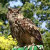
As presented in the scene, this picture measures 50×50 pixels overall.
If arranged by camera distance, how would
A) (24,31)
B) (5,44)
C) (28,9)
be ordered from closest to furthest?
(24,31), (5,44), (28,9)

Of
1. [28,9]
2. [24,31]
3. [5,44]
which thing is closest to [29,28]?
[24,31]

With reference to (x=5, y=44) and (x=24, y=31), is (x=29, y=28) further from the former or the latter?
(x=5, y=44)

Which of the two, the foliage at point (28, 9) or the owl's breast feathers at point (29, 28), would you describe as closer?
the owl's breast feathers at point (29, 28)

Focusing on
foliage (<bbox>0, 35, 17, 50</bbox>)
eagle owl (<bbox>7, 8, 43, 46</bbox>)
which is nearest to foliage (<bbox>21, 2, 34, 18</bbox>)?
foliage (<bbox>0, 35, 17, 50</bbox>)

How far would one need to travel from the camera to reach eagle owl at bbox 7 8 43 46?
5258mm

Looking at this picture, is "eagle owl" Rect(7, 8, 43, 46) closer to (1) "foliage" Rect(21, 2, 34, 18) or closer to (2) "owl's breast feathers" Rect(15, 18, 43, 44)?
(2) "owl's breast feathers" Rect(15, 18, 43, 44)

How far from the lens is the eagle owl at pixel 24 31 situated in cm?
526

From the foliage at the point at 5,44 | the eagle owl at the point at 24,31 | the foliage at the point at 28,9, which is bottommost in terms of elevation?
the foliage at the point at 5,44

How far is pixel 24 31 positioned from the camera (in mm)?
5262

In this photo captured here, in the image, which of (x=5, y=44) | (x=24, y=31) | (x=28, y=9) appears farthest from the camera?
(x=28, y=9)

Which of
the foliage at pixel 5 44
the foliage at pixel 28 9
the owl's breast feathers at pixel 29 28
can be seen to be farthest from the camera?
the foliage at pixel 28 9

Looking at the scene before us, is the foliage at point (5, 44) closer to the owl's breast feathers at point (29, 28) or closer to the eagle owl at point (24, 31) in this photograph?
the eagle owl at point (24, 31)

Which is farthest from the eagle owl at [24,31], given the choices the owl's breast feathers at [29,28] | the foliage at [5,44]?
the foliage at [5,44]

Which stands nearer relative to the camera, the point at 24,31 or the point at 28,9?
the point at 24,31
